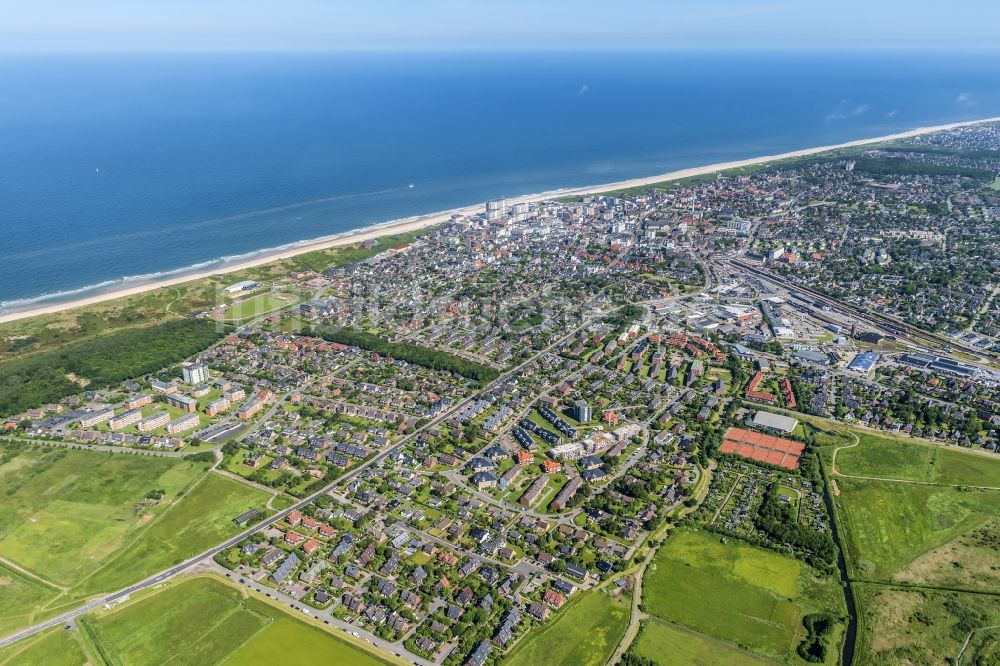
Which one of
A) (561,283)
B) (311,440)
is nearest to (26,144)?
(561,283)

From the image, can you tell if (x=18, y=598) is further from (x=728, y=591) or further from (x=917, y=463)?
(x=917, y=463)

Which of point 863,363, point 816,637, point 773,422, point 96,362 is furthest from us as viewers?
point 96,362

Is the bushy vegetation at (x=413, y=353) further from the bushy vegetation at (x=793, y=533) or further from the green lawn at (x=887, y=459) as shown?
the green lawn at (x=887, y=459)

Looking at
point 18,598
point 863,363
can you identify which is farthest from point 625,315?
point 18,598

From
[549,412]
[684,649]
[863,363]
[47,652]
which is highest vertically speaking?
[863,363]

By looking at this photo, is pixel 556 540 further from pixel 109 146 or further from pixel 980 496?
pixel 109 146

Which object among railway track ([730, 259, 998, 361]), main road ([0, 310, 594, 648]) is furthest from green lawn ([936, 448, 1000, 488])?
main road ([0, 310, 594, 648])
